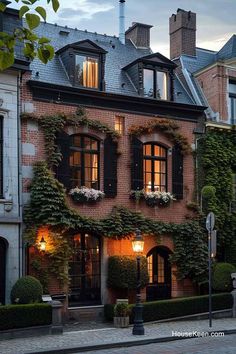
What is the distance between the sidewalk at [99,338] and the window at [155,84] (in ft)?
29.4

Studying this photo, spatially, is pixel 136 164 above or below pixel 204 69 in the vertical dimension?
below

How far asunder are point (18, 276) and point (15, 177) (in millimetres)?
3217

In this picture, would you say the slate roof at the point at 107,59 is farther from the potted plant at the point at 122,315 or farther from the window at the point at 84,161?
the potted plant at the point at 122,315

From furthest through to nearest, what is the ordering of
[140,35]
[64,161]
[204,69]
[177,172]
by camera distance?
[140,35] < [204,69] < [177,172] < [64,161]

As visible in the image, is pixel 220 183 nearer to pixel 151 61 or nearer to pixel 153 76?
pixel 153 76

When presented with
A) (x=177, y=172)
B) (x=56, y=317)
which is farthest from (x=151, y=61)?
(x=56, y=317)

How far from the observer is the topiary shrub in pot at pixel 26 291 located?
17.3 m

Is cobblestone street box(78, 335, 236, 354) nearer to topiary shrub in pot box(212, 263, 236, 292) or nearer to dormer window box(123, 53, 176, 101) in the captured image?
topiary shrub in pot box(212, 263, 236, 292)

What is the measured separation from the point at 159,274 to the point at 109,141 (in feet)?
18.1

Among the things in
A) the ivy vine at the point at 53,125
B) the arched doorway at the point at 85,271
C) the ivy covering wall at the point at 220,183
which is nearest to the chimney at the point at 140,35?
the ivy covering wall at the point at 220,183

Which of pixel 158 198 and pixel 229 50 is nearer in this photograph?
pixel 158 198

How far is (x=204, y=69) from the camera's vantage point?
981 inches

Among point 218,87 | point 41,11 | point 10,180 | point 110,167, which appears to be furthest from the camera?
point 218,87

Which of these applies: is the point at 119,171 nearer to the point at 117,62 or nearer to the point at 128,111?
the point at 128,111
